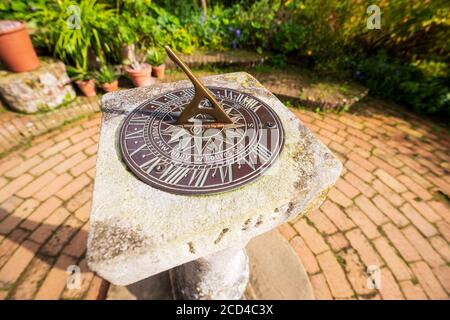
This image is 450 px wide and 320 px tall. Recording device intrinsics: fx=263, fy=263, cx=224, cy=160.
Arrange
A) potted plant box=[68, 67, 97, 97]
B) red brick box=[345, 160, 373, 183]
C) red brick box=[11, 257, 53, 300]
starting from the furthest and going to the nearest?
potted plant box=[68, 67, 97, 97], red brick box=[345, 160, 373, 183], red brick box=[11, 257, 53, 300]

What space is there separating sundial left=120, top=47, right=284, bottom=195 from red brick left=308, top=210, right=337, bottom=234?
4.48 ft

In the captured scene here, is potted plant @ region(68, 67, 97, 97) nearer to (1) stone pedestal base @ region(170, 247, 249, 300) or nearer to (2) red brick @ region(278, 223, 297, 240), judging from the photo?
(1) stone pedestal base @ region(170, 247, 249, 300)

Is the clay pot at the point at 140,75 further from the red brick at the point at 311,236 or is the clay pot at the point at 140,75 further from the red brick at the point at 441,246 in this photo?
the red brick at the point at 441,246

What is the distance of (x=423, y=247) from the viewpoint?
2418 mm

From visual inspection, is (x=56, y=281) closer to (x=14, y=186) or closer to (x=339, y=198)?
(x=14, y=186)

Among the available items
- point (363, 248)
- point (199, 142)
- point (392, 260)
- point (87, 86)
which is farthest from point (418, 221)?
point (87, 86)

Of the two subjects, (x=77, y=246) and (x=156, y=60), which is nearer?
(x=77, y=246)

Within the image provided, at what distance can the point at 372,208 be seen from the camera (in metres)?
2.68

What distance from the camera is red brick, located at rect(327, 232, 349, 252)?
238 cm

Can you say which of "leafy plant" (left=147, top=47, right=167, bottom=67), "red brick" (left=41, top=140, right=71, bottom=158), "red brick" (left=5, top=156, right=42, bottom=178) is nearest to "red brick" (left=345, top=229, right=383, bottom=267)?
"red brick" (left=41, top=140, right=71, bottom=158)

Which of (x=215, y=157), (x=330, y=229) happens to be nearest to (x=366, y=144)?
(x=330, y=229)

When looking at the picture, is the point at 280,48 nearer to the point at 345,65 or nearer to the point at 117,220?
the point at 345,65

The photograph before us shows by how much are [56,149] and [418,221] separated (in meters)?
4.03

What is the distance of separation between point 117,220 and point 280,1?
17.2ft
